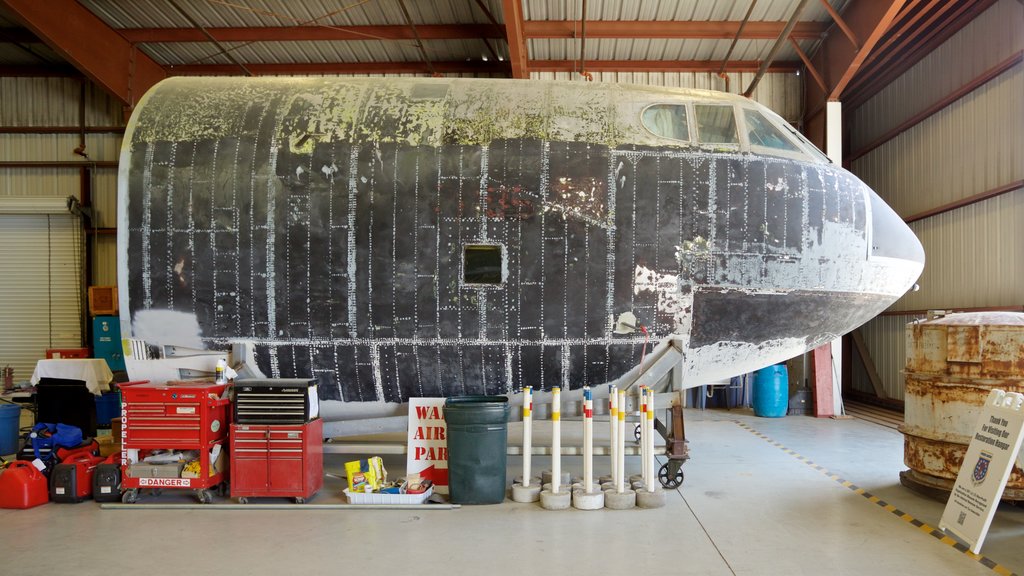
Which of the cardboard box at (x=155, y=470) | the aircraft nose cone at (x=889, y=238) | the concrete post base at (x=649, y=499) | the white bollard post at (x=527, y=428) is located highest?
the aircraft nose cone at (x=889, y=238)

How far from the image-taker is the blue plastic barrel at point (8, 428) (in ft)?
31.4

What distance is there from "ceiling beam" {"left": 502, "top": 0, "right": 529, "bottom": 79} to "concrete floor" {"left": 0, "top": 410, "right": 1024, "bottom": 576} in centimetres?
886

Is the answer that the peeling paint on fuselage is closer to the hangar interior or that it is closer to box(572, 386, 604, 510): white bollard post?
the hangar interior

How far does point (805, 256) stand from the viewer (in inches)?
275

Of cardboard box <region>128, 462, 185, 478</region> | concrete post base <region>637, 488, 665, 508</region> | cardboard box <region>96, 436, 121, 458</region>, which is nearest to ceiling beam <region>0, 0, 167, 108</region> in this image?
cardboard box <region>96, 436, 121, 458</region>

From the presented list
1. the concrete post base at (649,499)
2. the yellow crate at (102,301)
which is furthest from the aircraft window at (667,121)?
the yellow crate at (102,301)

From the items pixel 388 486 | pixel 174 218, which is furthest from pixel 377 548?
pixel 174 218

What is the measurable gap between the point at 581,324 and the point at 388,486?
2794 mm

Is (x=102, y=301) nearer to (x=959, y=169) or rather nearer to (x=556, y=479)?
(x=556, y=479)

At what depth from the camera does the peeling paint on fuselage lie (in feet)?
22.6

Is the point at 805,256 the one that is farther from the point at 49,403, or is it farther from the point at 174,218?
the point at 49,403

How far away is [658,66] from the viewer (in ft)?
49.1

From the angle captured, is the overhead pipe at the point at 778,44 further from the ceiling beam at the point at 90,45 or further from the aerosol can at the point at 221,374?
the ceiling beam at the point at 90,45

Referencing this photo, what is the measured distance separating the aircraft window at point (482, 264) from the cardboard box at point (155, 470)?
3.68 meters
